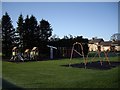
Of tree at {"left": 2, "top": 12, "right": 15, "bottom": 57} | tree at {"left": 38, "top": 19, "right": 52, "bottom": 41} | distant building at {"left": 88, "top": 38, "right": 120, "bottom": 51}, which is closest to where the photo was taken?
distant building at {"left": 88, "top": 38, "right": 120, "bottom": 51}

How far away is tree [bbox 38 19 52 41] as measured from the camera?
49759 mm

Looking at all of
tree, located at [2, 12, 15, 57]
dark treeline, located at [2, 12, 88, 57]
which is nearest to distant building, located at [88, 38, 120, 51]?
dark treeline, located at [2, 12, 88, 57]

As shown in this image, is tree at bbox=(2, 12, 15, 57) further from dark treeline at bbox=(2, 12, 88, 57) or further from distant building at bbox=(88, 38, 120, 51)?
distant building at bbox=(88, 38, 120, 51)

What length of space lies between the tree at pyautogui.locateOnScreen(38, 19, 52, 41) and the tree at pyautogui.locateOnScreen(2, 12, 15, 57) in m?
8.41

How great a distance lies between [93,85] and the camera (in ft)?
35.0

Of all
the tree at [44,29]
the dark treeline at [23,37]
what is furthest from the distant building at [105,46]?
the tree at [44,29]

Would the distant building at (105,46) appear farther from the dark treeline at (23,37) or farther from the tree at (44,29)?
the tree at (44,29)

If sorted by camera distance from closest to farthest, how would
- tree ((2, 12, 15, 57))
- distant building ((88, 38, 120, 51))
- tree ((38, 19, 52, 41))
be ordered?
distant building ((88, 38, 120, 51))
tree ((2, 12, 15, 57))
tree ((38, 19, 52, 41))

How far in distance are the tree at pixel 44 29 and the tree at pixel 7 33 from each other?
8407mm

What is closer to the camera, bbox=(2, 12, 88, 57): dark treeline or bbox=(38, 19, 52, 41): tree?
bbox=(2, 12, 88, 57): dark treeline

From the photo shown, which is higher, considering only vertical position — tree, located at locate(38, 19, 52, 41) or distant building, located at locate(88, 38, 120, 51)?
tree, located at locate(38, 19, 52, 41)

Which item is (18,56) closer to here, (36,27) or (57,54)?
(57,54)

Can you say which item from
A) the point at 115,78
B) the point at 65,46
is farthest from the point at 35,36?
the point at 115,78

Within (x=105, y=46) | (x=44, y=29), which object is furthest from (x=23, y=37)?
(x=105, y=46)
